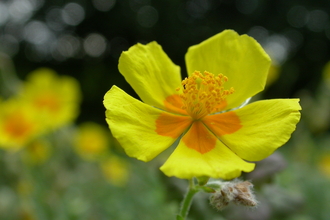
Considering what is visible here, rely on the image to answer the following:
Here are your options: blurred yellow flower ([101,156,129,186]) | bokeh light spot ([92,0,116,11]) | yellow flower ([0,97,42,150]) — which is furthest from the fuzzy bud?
bokeh light spot ([92,0,116,11])

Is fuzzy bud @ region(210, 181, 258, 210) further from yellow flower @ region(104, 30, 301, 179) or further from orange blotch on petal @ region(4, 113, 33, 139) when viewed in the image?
orange blotch on petal @ region(4, 113, 33, 139)

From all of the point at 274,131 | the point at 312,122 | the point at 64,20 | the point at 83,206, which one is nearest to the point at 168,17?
the point at 64,20

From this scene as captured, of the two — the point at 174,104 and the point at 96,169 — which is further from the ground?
the point at 174,104

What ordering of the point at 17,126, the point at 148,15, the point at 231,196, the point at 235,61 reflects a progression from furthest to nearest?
the point at 148,15 → the point at 17,126 → the point at 235,61 → the point at 231,196

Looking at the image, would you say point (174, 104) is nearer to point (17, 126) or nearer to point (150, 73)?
point (150, 73)

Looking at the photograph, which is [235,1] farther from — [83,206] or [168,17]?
A: [83,206]

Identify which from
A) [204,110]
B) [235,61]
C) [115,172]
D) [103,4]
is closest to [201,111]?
[204,110]
